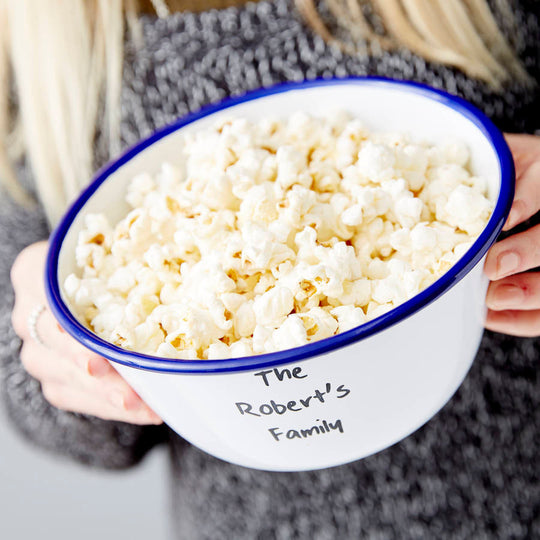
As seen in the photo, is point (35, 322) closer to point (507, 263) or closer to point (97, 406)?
point (97, 406)

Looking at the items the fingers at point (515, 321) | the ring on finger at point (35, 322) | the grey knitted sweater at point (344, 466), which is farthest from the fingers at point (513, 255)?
the ring on finger at point (35, 322)

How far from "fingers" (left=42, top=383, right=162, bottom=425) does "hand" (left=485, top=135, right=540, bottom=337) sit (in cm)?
30

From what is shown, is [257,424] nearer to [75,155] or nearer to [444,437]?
[444,437]

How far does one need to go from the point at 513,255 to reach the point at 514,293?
0.19 feet

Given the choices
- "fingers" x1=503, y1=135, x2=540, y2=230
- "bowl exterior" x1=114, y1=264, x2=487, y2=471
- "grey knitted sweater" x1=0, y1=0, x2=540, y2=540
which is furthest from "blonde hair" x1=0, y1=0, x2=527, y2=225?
"bowl exterior" x1=114, y1=264, x2=487, y2=471

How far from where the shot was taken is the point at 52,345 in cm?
65

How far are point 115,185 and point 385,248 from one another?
256 millimetres

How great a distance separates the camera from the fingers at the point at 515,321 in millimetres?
577

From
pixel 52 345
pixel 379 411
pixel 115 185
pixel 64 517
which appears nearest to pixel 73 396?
pixel 52 345

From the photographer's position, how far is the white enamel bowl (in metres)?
0.38

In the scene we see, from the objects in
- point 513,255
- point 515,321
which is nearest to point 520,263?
point 513,255

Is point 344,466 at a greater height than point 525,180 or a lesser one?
lesser

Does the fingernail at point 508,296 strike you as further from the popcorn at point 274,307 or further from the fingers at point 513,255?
the popcorn at point 274,307

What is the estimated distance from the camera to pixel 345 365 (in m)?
0.39
